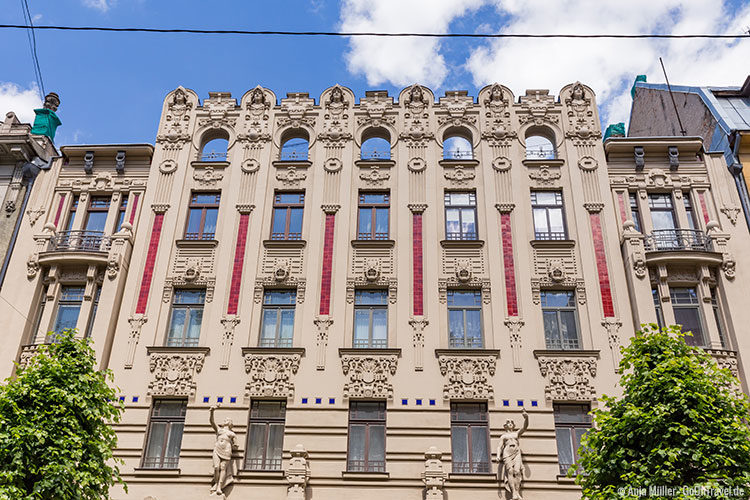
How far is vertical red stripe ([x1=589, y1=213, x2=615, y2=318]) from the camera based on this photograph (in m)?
21.7

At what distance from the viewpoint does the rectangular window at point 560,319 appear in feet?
70.6

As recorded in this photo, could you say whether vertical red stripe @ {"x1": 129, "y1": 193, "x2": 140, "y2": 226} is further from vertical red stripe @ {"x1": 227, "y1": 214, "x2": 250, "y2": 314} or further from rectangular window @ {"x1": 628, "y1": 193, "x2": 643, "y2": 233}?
rectangular window @ {"x1": 628, "y1": 193, "x2": 643, "y2": 233}

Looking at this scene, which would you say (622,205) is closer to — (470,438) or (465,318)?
(465,318)

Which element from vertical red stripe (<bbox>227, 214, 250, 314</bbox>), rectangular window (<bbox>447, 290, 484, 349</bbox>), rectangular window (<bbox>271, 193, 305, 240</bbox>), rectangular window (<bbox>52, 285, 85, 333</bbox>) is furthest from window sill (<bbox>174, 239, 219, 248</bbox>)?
rectangular window (<bbox>447, 290, 484, 349</bbox>)

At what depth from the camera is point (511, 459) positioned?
62.0 ft

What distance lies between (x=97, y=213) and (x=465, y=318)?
13.7 metres

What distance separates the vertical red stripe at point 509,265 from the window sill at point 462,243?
2.76 feet

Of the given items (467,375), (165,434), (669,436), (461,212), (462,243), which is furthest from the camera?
(461,212)

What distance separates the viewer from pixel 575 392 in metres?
20.3

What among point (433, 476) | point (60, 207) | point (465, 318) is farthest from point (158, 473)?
point (60, 207)

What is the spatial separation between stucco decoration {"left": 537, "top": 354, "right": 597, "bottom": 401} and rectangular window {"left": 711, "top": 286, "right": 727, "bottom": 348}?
14.3 ft

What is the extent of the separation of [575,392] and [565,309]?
2895 mm

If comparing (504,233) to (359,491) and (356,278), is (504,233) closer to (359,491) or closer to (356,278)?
(356,278)

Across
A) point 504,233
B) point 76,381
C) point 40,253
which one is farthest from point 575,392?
point 40,253
